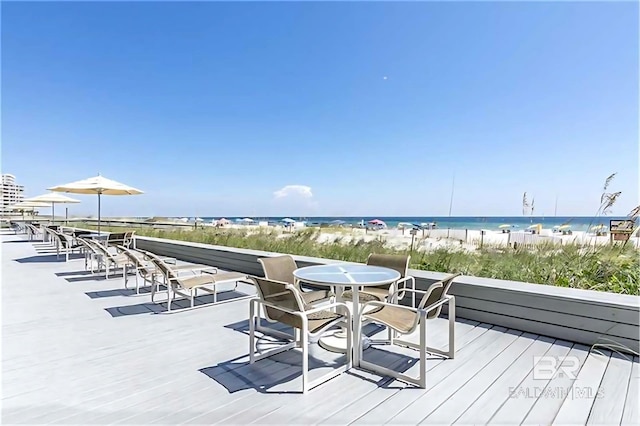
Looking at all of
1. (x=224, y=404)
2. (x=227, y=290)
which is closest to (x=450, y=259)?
(x=227, y=290)

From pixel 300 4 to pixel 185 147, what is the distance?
30.4ft

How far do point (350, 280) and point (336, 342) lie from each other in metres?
0.74

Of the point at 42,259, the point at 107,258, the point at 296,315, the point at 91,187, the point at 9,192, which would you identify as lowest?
the point at 42,259

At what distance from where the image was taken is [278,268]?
346 cm

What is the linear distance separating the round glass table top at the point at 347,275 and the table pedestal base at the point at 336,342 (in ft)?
2.00

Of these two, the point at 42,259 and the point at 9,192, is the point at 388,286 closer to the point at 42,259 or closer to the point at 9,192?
the point at 42,259

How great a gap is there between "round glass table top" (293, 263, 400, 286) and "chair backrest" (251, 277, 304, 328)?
28cm

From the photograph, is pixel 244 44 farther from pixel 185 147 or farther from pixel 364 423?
pixel 364 423

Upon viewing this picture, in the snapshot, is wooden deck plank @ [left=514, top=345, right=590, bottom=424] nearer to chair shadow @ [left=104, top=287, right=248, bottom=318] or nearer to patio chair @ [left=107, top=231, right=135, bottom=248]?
chair shadow @ [left=104, top=287, right=248, bottom=318]

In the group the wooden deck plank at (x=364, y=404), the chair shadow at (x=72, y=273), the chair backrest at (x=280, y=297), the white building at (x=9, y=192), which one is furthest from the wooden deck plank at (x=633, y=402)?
the white building at (x=9, y=192)

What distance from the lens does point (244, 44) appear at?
10195 mm

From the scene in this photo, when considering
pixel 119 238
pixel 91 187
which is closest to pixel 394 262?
pixel 119 238

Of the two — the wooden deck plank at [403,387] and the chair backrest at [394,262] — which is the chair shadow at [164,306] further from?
the wooden deck plank at [403,387]

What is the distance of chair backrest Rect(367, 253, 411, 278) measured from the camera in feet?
11.7
